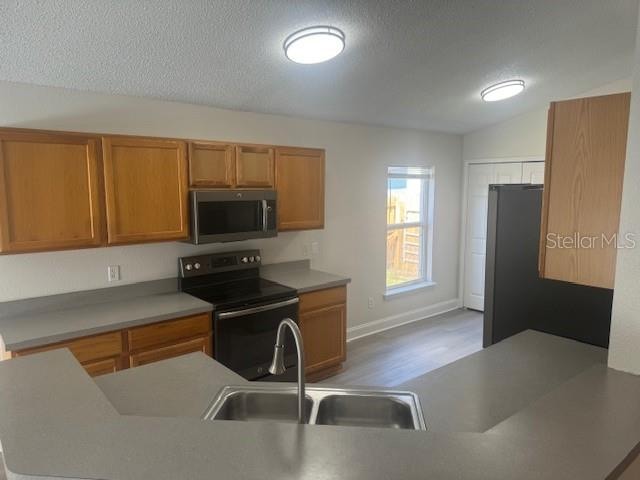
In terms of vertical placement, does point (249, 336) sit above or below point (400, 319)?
above

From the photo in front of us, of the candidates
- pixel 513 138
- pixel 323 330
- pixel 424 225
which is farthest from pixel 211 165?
pixel 513 138

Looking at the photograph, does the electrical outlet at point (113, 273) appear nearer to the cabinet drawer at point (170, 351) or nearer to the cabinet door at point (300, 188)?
the cabinet drawer at point (170, 351)

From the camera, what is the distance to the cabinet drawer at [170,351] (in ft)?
9.08

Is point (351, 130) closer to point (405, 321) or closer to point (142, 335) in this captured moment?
point (405, 321)

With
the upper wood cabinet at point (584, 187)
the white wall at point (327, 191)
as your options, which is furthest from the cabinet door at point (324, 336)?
the upper wood cabinet at point (584, 187)

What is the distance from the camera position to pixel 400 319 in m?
5.32

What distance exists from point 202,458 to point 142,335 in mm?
1955

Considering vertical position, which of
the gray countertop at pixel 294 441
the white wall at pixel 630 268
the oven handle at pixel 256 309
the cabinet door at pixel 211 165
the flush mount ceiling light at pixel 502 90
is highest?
the flush mount ceiling light at pixel 502 90

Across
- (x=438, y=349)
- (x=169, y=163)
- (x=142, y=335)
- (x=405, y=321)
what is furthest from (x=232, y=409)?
(x=405, y=321)

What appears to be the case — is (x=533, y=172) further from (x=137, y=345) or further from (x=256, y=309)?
(x=137, y=345)

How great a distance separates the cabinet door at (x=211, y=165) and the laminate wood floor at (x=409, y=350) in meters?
1.82

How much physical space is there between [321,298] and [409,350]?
1.35 meters

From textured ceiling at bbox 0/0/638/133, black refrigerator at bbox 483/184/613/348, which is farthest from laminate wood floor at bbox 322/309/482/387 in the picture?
textured ceiling at bbox 0/0/638/133

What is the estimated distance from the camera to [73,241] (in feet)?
8.83
